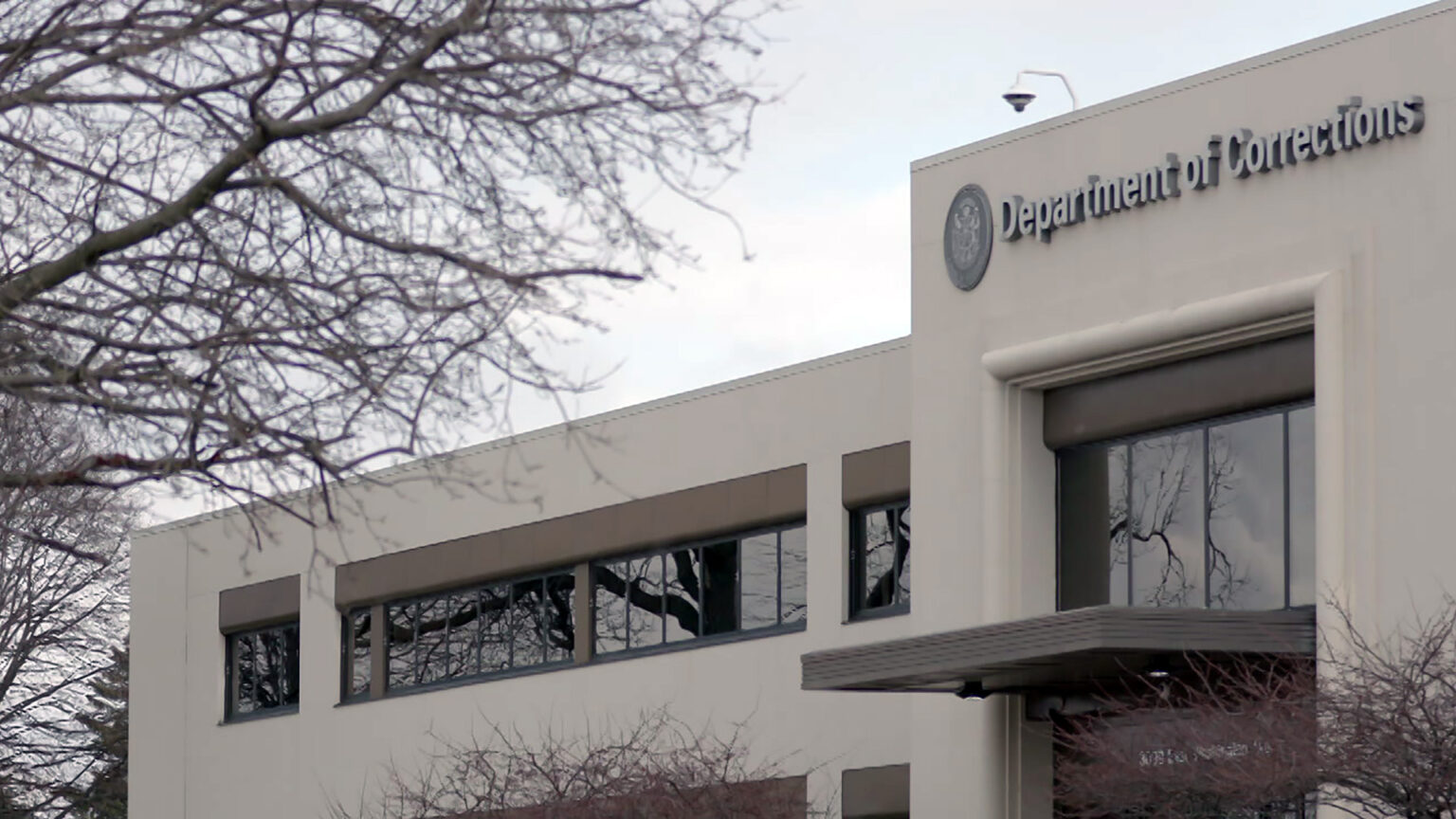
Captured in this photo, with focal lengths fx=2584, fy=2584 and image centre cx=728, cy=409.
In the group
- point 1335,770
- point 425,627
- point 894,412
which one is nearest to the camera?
point 1335,770

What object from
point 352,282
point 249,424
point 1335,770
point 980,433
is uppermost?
point 980,433

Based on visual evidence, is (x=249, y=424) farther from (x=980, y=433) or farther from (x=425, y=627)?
(x=425, y=627)

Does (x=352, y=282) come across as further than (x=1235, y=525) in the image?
No

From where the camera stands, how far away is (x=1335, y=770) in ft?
59.9

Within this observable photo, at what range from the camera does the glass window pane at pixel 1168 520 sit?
24453 mm

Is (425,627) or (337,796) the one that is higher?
(425,627)

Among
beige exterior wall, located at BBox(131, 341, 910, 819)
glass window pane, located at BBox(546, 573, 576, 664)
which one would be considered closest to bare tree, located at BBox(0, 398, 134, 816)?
beige exterior wall, located at BBox(131, 341, 910, 819)

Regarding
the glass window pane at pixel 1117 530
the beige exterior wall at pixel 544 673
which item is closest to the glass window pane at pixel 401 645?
the beige exterior wall at pixel 544 673

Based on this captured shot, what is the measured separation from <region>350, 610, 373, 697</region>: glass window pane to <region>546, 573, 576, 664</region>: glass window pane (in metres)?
4.58

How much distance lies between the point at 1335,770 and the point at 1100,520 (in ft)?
25.3

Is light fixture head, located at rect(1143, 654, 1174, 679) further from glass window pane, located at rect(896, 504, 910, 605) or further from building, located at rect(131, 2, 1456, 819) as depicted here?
glass window pane, located at rect(896, 504, 910, 605)

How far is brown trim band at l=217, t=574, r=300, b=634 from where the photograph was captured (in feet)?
134

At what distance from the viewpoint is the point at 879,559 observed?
30562 mm

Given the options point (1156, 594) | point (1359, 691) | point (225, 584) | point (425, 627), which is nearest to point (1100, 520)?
point (1156, 594)
